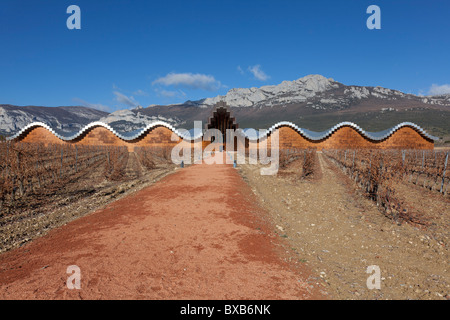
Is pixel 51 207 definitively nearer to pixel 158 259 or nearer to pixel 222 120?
pixel 158 259

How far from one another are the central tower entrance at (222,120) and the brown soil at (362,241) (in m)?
25.1

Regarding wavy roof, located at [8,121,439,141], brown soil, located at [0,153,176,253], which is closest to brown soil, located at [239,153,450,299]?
brown soil, located at [0,153,176,253]

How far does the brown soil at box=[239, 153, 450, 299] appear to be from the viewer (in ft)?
13.6

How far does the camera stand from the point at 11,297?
3629mm

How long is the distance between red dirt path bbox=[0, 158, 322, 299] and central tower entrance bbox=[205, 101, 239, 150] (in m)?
27.9

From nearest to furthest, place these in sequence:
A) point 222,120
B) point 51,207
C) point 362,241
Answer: point 362,241, point 51,207, point 222,120

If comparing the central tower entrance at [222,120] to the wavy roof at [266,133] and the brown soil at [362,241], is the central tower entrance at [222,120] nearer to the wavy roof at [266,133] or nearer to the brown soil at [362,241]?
the wavy roof at [266,133]

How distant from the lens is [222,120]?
39188 millimetres

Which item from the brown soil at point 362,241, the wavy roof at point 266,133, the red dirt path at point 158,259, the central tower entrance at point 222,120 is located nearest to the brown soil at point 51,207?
the red dirt path at point 158,259

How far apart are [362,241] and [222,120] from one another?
34479mm

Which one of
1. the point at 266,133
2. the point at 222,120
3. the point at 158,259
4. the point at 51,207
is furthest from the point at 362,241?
the point at 222,120

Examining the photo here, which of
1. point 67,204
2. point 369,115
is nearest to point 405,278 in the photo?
point 67,204

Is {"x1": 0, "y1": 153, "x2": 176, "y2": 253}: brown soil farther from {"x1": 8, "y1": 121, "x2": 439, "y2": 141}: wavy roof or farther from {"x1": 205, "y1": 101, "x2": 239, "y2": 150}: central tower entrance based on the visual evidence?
{"x1": 205, "y1": 101, "x2": 239, "y2": 150}: central tower entrance
